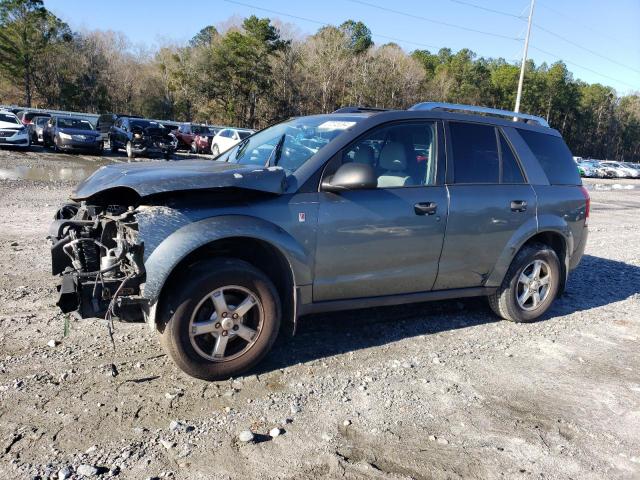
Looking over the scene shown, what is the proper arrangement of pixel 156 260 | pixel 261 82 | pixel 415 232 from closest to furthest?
pixel 156 260 → pixel 415 232 → pixel 261 82

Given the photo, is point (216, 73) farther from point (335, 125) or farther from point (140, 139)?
point (335, 125)

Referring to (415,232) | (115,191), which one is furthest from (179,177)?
(415,232)

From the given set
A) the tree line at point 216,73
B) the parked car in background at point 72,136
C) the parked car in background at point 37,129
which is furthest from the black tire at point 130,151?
the tree line at point 216,73

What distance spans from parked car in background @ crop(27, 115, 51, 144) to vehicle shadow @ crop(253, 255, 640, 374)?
82.9 ft

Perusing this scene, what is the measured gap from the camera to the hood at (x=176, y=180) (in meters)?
3.38

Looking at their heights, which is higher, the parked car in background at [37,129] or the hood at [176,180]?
the parked car in background at [37,129]

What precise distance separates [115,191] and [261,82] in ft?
159

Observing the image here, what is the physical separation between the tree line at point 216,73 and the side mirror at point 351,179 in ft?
157

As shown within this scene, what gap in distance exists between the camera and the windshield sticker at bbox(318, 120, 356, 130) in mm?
4211

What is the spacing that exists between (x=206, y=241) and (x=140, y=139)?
20.6m

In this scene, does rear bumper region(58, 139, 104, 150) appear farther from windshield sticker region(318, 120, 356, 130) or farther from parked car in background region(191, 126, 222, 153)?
windshield sticker region(318, 120, 356, 130)

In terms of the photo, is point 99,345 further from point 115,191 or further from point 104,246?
point 115,191

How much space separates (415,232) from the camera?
4.24m

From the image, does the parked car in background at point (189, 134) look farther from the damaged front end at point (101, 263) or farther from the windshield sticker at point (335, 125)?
the damaged front end at point (101, 263)
